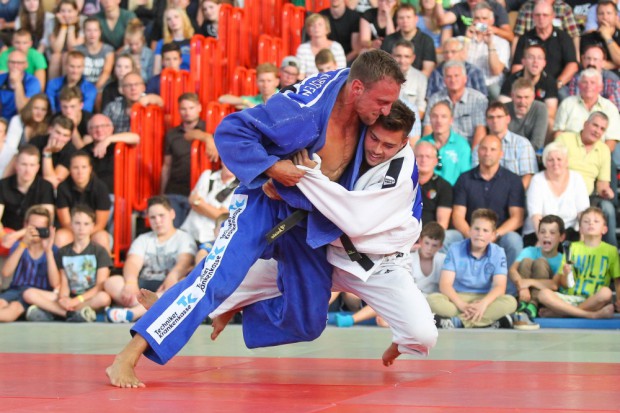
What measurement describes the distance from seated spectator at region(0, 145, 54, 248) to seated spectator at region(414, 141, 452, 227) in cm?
316

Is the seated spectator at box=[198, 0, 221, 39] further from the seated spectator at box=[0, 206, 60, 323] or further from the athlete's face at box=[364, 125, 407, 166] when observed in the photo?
the athlete's face at box=[364, 125, 407, 166]

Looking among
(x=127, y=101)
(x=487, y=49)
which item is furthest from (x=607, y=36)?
(x=127, y=101)

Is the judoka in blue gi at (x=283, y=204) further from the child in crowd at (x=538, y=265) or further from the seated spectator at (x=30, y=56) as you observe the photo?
the seated spectator at (x=30, y=56)

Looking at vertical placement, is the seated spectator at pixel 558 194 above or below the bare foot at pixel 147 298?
below

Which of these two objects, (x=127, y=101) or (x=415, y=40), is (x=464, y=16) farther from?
(x=127, y=101)

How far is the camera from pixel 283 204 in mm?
4562

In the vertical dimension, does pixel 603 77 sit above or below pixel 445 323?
above

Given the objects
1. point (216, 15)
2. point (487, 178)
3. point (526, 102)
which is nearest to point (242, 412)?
point (487, 178)

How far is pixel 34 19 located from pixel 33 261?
170 inches

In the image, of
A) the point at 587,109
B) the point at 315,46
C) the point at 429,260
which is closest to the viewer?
the point at 429,260

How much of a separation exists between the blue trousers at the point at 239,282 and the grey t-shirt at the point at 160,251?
3.77m

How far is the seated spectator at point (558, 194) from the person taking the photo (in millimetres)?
8320

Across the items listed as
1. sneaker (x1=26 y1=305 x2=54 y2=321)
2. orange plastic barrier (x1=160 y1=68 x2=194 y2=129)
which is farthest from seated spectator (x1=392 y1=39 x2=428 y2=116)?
sneaker (x1=26 y1=305 x2=54 y2=321)

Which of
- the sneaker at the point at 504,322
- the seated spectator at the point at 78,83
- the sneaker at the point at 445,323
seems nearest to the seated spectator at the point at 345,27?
the seated spectator at the point at 78,83
